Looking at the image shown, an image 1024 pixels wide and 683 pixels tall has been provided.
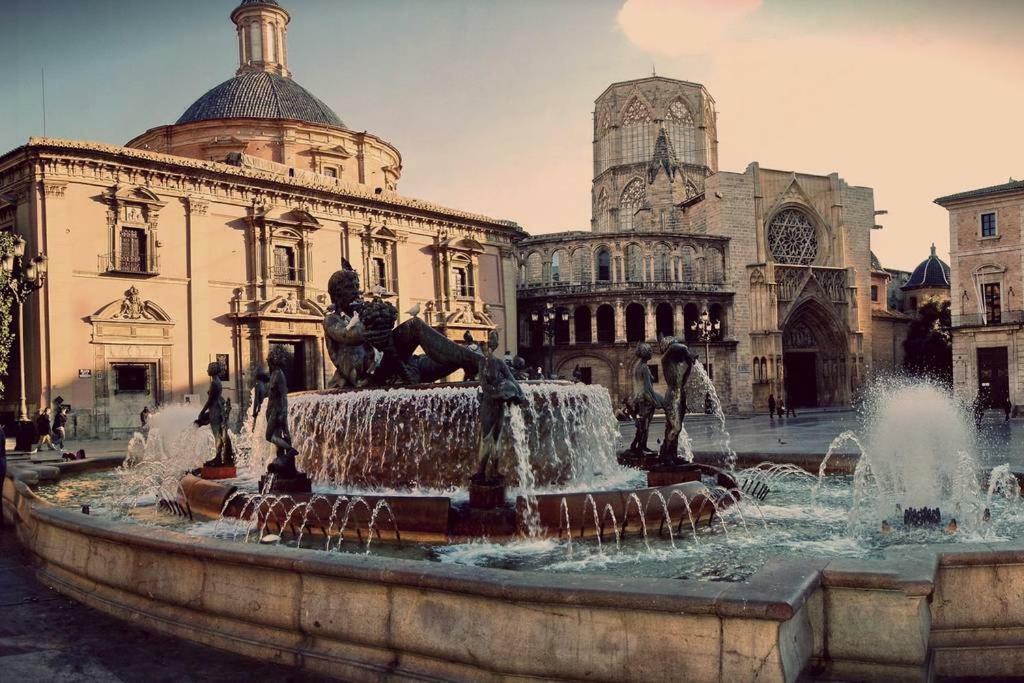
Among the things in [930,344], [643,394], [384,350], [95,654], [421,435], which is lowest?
[95,654]

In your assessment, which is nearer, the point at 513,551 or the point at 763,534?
the point at 513,551

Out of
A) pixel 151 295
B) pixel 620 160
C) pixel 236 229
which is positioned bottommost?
pixel 151 295

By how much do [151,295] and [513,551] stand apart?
24887 mm

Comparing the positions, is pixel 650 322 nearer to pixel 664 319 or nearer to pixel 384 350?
pixel 664 319

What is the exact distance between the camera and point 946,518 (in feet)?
23.0

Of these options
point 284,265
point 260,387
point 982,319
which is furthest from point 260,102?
point 982,319

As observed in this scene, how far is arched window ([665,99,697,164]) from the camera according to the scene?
199 ft

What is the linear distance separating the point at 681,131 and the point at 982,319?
92.1 ft

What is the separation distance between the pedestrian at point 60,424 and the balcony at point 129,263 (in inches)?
193

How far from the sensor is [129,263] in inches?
1076

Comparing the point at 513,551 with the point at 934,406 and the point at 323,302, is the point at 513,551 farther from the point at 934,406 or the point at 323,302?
the point at 323,302

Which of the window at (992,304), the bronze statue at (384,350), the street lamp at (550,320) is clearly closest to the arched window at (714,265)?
the street lamp at (550,320)

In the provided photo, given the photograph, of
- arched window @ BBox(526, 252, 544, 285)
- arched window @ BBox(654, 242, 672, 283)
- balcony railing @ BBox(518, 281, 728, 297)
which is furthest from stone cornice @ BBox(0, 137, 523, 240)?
arched window @ BBox(654, 242, 672, 283)

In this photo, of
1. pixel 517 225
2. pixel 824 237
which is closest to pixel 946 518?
pixel 517 225
